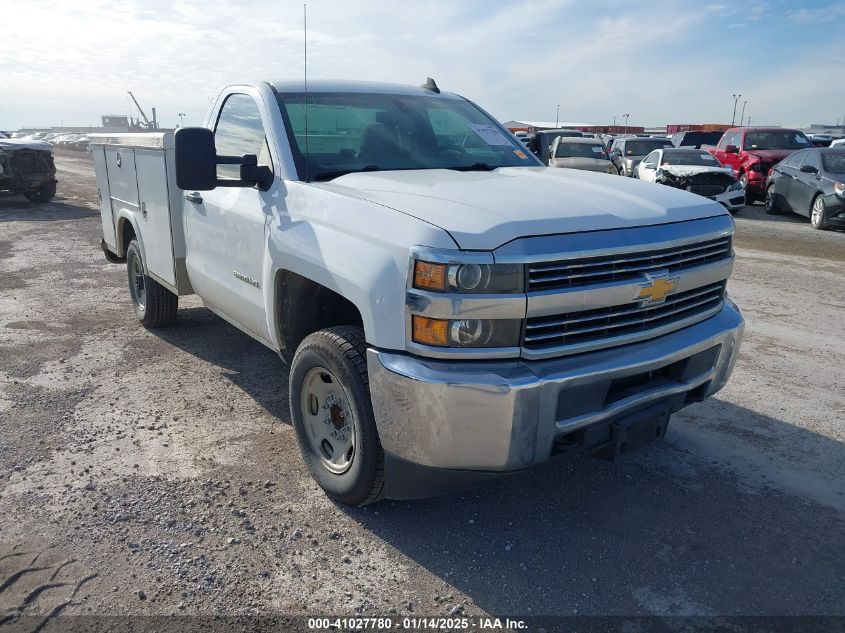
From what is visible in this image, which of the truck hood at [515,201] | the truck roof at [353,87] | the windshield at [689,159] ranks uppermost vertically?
the truck roof at [353,87]

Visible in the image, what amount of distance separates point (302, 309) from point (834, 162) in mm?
12655

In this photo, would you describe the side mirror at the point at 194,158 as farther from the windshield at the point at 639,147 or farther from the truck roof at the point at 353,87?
the windshield at the point at 639,147

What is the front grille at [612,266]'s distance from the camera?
8.43 feet

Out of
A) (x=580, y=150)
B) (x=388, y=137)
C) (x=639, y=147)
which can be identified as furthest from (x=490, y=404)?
(x=639, y=147)

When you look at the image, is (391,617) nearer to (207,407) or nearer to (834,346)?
(207,407)

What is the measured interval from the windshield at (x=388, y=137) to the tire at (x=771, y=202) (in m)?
12.0

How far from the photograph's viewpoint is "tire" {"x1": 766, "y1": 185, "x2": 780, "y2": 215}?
14430 mm

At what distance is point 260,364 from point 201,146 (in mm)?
2247

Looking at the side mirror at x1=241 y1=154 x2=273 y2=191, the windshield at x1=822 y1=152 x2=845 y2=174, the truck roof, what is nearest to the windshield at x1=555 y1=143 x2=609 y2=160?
the windshield at x1=822 y1=152 x2=845 y2=174

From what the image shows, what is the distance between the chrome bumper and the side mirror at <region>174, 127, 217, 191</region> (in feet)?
4.58

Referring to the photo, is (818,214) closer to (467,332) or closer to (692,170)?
(692,170)

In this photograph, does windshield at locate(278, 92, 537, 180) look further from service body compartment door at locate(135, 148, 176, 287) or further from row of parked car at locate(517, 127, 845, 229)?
row of parked car at locate(517, 127, 845, 229)

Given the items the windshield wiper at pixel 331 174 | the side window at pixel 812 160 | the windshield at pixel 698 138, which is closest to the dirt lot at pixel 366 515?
the windshield wiper at pixel 331 174

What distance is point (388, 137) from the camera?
401 cm
